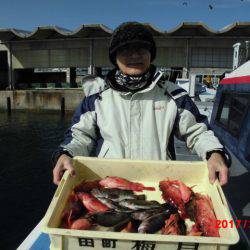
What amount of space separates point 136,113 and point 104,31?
3439cm

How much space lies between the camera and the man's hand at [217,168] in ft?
8.07

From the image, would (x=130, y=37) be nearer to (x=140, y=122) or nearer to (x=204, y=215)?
(x=140, y=122)

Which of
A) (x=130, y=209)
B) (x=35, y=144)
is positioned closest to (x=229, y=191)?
(x=130, y=209)

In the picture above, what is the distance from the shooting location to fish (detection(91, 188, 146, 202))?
2599 millimetres

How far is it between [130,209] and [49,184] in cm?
1258

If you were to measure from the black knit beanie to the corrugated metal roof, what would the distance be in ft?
95.3

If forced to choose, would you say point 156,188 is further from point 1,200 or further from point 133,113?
point 1,200

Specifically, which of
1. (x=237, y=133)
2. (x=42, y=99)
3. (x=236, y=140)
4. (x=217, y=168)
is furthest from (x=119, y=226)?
(x=42, y=99)

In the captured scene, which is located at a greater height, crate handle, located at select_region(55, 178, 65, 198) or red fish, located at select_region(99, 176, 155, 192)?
crate handle, located at select_region(55, 178, 65, 198)

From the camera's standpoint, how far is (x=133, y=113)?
308cm

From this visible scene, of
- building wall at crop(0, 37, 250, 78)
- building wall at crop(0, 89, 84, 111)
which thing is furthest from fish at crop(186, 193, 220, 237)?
building wall at crop(0, 37, 250, 78)

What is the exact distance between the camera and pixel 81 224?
2.12 meters

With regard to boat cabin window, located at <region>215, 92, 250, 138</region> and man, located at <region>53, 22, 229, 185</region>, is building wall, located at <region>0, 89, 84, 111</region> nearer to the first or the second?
boat cabin window, located at <region>215, 92, 250, 138</region>

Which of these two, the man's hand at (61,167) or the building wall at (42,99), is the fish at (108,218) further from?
the building wall at (42,99)
